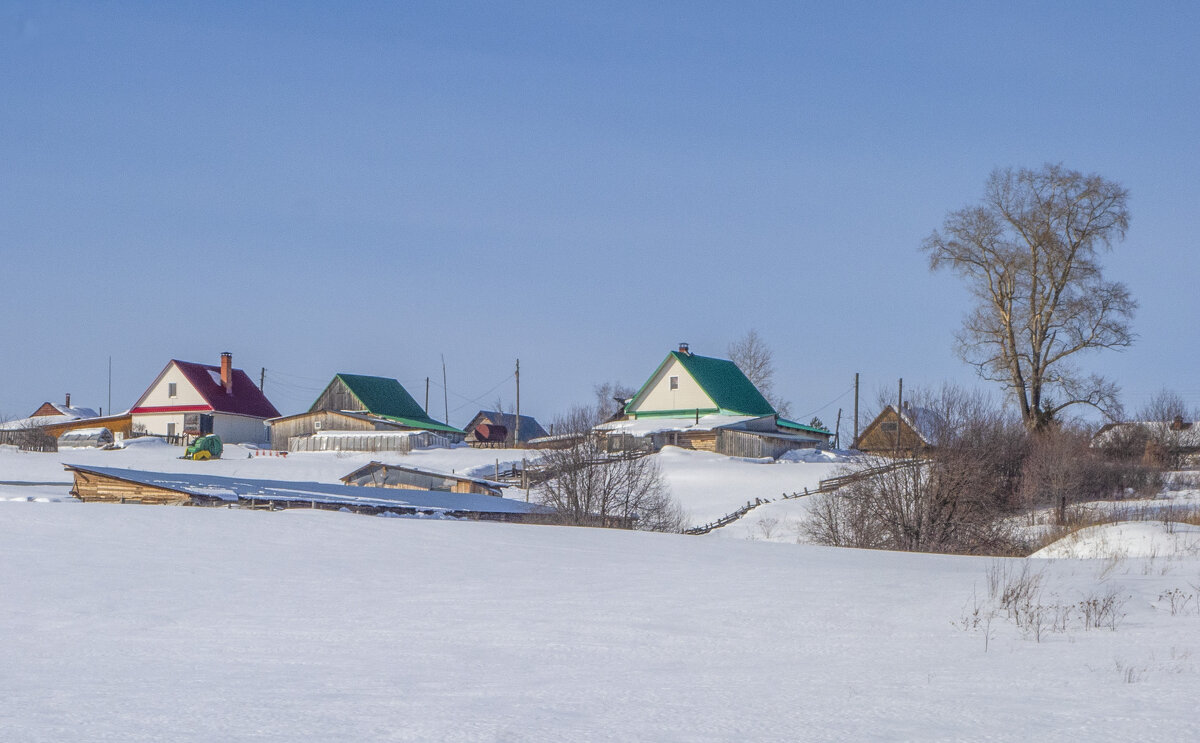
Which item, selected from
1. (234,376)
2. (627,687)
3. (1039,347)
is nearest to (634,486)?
(1039,347)

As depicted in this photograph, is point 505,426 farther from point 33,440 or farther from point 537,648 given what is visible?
point 537,648

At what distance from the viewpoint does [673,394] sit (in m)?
65.9

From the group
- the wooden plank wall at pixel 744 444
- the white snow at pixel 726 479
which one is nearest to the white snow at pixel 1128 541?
the white snow at pixel 726 479

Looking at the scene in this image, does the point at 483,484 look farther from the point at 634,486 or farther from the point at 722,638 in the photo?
the point at 722,638

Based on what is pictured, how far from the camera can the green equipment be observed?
57125mm

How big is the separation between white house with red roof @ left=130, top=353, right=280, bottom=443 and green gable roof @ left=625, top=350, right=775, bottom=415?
25.7 meters

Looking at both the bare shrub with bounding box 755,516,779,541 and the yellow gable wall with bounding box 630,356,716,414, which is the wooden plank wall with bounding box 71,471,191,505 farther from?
the yellow gable wall with bounding box 630,356,716,414

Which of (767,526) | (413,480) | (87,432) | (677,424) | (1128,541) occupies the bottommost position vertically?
(767,526)

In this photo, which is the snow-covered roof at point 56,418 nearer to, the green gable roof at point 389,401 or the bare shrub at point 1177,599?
the green gable roof at point 389,401

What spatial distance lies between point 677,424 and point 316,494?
33.6 meters

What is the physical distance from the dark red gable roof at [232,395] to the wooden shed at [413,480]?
96.9 ft

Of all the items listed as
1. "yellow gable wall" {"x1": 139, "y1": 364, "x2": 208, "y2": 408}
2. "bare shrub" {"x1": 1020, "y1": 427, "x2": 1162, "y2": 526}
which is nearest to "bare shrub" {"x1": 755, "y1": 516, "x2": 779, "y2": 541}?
"bare shrub" {"x1": 1020, "y1": 427, "x2": 1162, "y2": 526}

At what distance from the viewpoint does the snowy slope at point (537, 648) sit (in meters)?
6.25

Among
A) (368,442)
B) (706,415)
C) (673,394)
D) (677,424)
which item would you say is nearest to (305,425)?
(368,442)
